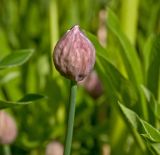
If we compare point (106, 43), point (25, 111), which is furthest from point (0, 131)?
point (106, 43)

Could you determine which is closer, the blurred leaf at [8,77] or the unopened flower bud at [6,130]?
the unopened flower bud at [6,130]

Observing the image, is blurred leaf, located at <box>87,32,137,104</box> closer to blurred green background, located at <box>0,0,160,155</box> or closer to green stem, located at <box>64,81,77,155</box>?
blurred green background, located at <box>0,0,160,155</box>

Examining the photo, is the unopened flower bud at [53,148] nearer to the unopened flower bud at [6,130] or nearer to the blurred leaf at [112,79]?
the unopened flower bud at [6,130]

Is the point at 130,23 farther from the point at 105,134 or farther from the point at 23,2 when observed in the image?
the point at 23,2

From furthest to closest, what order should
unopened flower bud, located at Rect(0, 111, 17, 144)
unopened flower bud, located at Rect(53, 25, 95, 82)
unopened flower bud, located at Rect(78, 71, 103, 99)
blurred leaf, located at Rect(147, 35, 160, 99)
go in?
unopened flower bud, located at Rect(78, 71, 103, 99)
unopened flower bud, located at Rect(0, 111, 17, 144)
blurred leaf, located at Rect(147, 35, 160, 99)
unopened flower bud, located at Rect(53, 25, 95, 82)

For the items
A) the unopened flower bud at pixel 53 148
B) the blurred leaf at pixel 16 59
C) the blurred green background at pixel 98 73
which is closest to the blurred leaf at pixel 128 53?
the blurred green background at pixel 98 73

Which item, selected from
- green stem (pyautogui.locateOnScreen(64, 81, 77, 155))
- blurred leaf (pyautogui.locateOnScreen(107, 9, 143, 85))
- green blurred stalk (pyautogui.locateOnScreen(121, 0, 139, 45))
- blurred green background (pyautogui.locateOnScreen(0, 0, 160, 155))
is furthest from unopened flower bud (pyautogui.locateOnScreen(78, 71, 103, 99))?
green stem (pyautogui.locateOnScreen(64, 81, 77, 155))

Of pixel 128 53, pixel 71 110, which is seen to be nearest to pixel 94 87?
pixel 128 53
